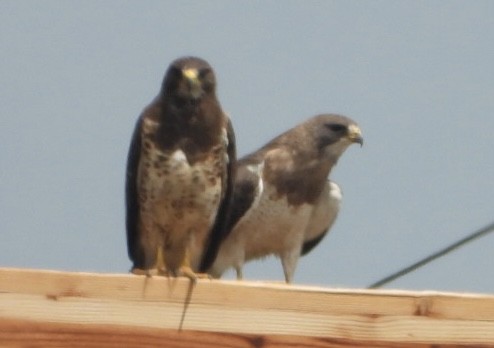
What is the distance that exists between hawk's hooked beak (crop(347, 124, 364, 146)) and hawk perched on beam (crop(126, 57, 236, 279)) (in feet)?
6.20

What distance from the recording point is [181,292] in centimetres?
315

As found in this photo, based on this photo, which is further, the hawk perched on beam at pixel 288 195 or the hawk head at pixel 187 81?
the hawk perched on beam at pixel 288 195

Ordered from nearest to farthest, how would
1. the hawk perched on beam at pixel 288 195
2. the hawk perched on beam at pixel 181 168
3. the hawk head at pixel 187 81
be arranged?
the hawk perched on beam at pixel 181 168 < the hawk head at pixel 187 81 < the hawk perched on beam at pixel 288 195

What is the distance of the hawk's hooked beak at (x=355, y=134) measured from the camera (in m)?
7.55

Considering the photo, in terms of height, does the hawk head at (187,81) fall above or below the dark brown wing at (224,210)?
above

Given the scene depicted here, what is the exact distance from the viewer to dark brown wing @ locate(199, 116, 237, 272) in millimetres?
5680

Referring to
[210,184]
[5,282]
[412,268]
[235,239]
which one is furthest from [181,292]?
[235,239]

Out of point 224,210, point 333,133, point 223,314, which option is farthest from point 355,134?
point 223,314

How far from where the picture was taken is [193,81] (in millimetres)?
5613

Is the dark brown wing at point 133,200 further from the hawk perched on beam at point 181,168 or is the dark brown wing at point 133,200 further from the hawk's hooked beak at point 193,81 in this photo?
the hawk's hooked beak at point 193,81

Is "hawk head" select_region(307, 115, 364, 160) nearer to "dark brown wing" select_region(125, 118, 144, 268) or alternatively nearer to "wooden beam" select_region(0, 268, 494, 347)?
"dark brown wing" select_region(125, 118, 144, 268)

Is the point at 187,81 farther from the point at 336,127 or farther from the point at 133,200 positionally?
the point at 336,127

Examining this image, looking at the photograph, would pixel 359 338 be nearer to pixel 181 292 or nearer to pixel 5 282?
pixel 181 292

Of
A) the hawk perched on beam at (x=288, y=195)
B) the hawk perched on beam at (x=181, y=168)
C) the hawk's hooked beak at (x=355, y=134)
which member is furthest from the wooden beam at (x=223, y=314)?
the hawk's hooked beak at (x=355, y=134)
